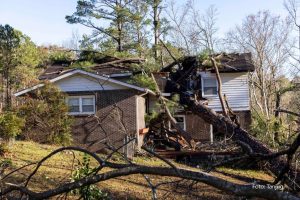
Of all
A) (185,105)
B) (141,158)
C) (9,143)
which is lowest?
(141,158)

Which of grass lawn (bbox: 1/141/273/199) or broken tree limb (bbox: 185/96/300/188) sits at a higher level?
broken tree limb (bbox: 185/96/300/188)

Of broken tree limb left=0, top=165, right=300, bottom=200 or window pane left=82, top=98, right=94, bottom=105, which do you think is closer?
broken tree limb left=0, top=165, right=300, bottom=200

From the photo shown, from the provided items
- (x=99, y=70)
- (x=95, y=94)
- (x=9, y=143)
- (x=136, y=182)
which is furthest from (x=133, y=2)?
(x=136, y=182)

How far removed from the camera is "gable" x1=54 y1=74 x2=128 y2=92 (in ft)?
65.9

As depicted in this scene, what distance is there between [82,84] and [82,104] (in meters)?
1.02

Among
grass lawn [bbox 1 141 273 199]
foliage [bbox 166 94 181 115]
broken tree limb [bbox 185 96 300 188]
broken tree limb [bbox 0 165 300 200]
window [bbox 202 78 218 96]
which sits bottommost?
grass lawn [bbox 1 141 273 199]

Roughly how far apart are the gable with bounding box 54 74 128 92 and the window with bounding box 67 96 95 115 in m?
0.46

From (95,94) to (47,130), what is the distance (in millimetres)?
3283

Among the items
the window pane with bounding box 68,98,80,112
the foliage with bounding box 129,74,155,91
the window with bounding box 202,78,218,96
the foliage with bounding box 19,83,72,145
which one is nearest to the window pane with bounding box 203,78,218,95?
the window with bounding box 202,78,218,96

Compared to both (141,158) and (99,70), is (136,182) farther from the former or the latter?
(99,70)

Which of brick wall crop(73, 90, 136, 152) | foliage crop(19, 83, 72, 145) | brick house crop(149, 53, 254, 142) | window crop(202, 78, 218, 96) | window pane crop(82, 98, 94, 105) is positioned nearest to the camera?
foliage crop(19, 83, 72, 145)

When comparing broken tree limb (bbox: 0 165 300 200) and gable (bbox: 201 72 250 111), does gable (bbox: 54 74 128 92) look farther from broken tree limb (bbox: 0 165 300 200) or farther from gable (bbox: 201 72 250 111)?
broken tree limb (bbox: 0 165 300 200)

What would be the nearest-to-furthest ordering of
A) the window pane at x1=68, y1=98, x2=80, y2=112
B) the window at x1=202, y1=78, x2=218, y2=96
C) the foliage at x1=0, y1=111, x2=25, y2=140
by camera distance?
the foliage at x1=0, y1=111, x2=25, y2=140 < the window pane at x1=68, y1=98, x2=80, y2=112 < the window at x1=202, y1=78, x2=218, y2=96

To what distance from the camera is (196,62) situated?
18.3m
